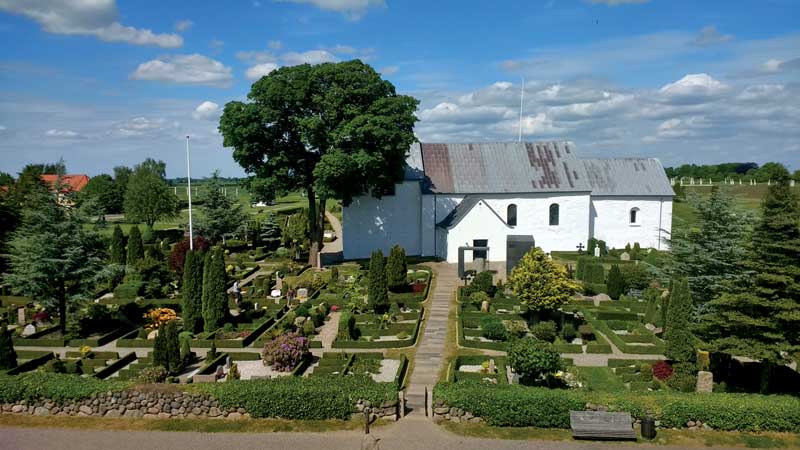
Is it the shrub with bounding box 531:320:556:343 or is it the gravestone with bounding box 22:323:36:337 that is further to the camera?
the gravestone with bounding box 22:323:36:337

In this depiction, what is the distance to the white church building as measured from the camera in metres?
41.1

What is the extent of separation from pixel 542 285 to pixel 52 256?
22.4m

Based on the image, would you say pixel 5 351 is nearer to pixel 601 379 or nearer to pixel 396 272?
pixel 396 272

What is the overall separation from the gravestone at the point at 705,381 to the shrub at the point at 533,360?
15.5ft

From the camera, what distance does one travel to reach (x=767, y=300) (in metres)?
17.3

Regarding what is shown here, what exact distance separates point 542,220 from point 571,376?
25602 millimetres

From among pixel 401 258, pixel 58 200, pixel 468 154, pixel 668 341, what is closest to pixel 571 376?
pixel 668 341

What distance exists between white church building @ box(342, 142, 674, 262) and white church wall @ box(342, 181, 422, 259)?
0.24ft

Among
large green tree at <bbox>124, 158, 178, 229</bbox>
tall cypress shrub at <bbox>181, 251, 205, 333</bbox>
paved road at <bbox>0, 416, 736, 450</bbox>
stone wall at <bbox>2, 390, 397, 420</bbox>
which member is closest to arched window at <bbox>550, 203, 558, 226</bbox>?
tall cypress shrub at <bbox>181, 251, 205, 333</bbox>

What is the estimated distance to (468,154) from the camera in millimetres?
45844

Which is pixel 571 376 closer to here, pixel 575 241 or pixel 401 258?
pixel 401 258

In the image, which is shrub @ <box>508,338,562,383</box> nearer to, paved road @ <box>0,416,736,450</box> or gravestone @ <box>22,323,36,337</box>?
paved road @ <box>0,416,736,450</box>

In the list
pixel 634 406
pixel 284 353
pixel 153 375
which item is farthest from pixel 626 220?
pixel 153 375

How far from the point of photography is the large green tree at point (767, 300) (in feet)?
56.4
